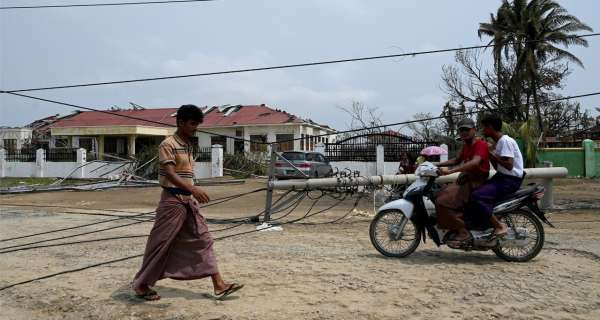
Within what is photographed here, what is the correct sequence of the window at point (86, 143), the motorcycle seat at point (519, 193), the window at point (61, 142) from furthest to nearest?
the window at point (61, 142) < the window at point (86, 143) < the motorcycle seat at point (519, 193)

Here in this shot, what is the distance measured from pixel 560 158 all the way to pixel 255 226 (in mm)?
21637

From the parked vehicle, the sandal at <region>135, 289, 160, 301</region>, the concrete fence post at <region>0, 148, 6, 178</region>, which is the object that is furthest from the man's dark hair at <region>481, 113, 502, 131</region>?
the concrete fence post at <region>0, 148, 6, 178</region>

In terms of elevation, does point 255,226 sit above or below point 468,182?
below

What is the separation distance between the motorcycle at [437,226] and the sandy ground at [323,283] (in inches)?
7.4

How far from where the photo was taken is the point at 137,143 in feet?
128

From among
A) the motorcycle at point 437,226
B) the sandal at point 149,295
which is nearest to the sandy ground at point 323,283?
the sandal at point 149,295

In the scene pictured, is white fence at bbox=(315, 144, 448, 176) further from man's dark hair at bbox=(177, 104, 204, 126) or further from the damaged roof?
man's dark hair at bbox=(177, 104, 204, 126)

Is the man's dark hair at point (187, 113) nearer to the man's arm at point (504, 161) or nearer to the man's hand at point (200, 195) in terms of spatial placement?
the man's hand at point (200, 195)

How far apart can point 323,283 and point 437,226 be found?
1.88 m

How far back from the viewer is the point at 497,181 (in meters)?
5.93

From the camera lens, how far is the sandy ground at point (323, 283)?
421cm

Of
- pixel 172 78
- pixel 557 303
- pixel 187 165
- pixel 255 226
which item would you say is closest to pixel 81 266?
pixel 187 165

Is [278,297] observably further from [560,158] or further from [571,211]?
[560,158]

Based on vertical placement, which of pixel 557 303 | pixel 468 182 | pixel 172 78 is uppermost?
pixel 172 78
